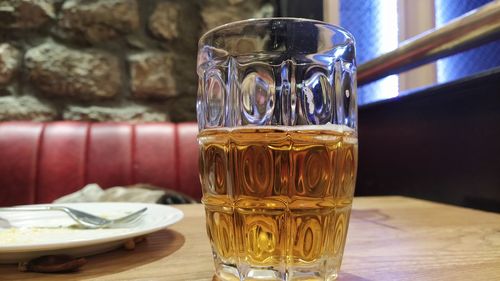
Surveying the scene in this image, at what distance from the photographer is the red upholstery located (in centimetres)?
168

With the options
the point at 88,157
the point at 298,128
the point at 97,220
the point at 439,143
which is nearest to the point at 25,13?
the point at 88,157

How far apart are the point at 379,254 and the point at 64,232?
44cm

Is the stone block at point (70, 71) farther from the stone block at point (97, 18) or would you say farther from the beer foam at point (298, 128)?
the beer foam at point (298, 128)

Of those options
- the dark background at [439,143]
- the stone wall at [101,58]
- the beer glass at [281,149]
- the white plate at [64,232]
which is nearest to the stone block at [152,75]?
the stone wall at [101,58]

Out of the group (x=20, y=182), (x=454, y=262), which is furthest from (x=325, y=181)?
(x=20, y=182)

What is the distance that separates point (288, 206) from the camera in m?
0.39

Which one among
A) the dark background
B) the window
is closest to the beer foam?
the dark background

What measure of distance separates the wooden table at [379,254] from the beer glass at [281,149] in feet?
0.20

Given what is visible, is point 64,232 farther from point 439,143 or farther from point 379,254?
point 439,143

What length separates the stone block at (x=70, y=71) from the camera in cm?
185

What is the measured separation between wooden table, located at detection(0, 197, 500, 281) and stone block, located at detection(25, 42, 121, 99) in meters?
1.32

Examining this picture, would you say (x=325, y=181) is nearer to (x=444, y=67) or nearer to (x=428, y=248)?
(x=428, y=248)

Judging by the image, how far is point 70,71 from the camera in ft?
6.13

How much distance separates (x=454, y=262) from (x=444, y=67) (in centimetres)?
127
